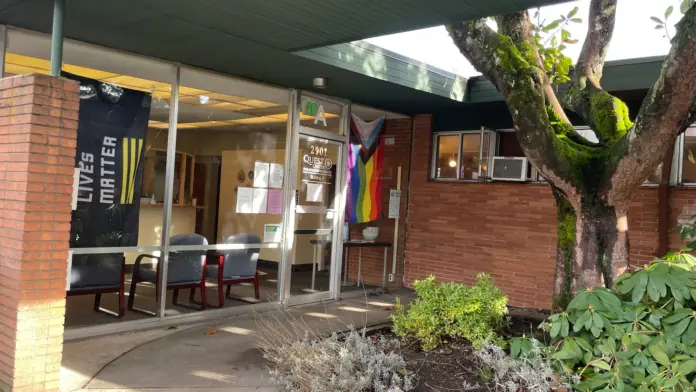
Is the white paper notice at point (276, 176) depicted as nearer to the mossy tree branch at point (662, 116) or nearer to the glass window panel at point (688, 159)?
the mossy tree branch at point (662, 116)

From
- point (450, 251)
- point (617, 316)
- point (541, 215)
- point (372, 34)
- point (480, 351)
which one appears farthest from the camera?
point (450, 251)

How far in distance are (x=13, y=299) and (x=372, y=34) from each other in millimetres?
3397

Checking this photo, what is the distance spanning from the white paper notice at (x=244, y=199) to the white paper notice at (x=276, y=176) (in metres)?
0.30

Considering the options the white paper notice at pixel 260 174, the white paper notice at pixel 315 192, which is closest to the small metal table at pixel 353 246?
the white paper notice at pixel 315 192

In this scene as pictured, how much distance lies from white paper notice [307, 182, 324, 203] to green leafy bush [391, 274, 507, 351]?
291 centimetres

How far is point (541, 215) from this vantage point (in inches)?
310

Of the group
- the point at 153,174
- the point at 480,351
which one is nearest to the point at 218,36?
the point at 153,174

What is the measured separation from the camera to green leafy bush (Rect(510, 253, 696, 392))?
342 centimetres

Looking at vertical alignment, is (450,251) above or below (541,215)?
below

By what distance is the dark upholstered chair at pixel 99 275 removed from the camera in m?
5.54

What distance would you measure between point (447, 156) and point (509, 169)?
122 cm

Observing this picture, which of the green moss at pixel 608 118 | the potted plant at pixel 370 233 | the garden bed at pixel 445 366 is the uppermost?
the green moss at pixel 608 118

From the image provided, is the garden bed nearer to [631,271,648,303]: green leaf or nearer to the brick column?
[631,271,648,303]: green leaf

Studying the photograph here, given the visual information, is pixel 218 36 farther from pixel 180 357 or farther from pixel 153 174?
pixel 180 357
